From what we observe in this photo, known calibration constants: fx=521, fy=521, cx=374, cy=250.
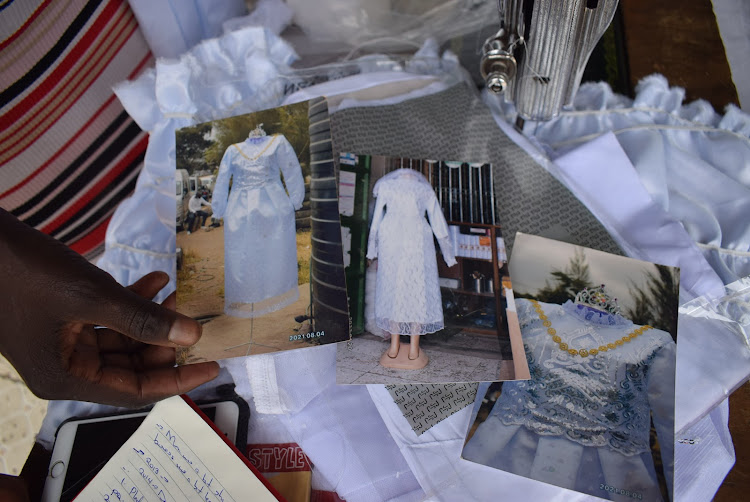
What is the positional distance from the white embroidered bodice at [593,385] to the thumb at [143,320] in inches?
13.1

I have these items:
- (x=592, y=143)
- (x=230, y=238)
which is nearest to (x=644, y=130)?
(x=592, y=143)

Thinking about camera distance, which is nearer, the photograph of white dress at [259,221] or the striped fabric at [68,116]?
the photograph of white dress at [259,221]

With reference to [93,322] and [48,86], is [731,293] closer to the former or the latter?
[93,322]

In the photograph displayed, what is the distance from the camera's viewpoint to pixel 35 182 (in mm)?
835

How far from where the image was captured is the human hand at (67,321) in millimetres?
501

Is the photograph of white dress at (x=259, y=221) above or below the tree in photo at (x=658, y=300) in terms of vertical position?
above

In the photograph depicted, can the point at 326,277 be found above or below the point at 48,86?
below

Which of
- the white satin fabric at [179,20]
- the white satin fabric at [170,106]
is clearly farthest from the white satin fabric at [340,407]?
the white satin fabric at [179,20]

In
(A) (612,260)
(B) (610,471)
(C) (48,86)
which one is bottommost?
(B) (610,471)

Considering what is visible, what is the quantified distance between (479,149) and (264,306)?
1.18ft

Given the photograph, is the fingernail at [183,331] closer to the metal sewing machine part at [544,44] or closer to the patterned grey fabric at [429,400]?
the patterned grey fabric at [429,400]

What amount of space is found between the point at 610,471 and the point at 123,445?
1.62 feet

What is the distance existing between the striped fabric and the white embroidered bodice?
28.9 inches

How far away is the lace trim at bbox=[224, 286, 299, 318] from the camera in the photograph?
589mm
